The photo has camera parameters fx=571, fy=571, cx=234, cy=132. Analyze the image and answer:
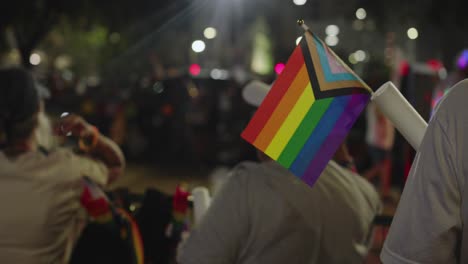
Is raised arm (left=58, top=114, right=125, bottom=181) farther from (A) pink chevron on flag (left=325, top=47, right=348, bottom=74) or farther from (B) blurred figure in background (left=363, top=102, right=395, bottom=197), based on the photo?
(B) blurred figure in background (left=363, top=102, right=395, bottom=197)

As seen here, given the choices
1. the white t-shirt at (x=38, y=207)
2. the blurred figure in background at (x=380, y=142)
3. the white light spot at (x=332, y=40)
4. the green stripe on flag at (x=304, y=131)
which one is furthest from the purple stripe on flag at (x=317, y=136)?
the white light spot at (x=332, y=40)

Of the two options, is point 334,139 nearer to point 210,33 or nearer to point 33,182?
point 33,182

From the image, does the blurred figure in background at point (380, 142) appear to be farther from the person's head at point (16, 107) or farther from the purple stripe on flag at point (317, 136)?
the purple stripe on flag at point (317, 136)

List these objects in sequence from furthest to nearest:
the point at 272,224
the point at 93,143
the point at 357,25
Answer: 1. the point at 357,25
2. the point at 93,143
3. the point at 272,224

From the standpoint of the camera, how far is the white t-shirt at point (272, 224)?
7.19ft

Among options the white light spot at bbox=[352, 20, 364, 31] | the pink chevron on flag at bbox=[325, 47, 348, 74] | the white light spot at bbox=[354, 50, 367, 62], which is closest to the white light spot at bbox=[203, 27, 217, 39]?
the white light spot at bbox=[352, 20, 364, 31]

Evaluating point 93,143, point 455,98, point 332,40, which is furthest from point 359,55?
point 455,98

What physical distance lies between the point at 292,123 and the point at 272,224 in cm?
47

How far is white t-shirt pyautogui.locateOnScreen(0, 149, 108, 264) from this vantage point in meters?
2.48

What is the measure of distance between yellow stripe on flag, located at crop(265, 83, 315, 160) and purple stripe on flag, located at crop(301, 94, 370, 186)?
117mm

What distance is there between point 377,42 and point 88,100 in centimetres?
2429

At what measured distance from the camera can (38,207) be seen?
2.52 meters

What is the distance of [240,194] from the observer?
221 centimetres

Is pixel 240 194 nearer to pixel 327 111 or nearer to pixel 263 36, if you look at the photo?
pixel 327 111
